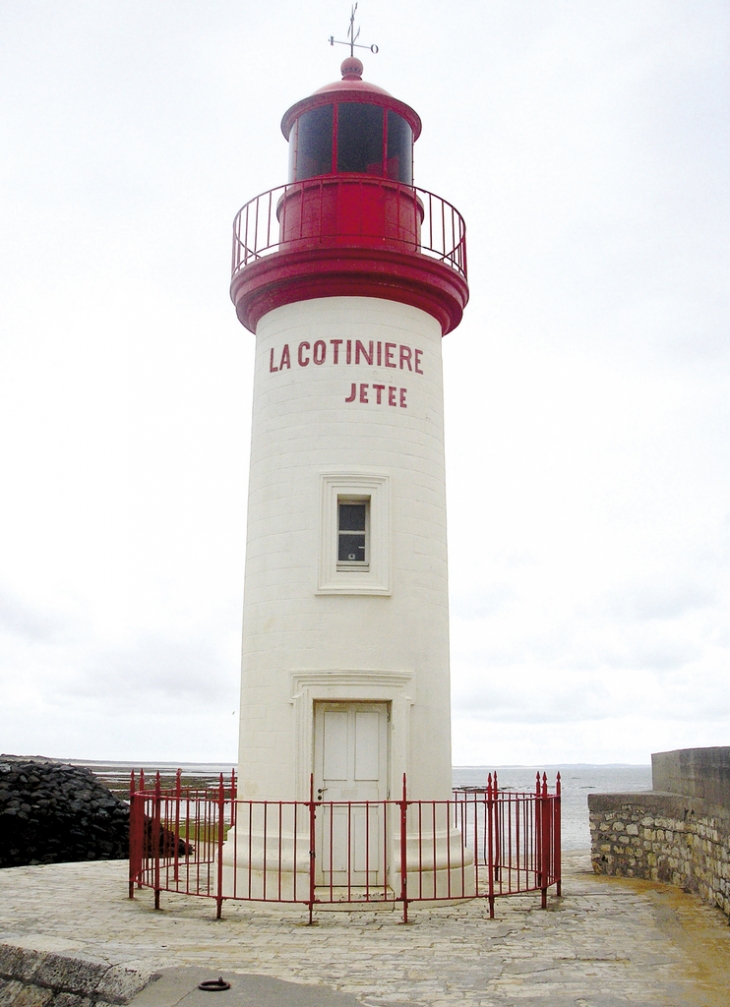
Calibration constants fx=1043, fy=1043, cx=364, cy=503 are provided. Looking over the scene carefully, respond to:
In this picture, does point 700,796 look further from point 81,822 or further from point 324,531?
point 81,822

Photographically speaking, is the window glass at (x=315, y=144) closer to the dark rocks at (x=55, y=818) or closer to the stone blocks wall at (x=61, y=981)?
the stone blocks wall at (x=61, y=981)

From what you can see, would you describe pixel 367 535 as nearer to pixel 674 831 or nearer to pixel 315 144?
pixel 315 144

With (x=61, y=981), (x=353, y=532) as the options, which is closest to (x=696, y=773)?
(x=353, y=532)

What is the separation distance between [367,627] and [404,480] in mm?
1799

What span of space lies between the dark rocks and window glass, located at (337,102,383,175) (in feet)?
34.1

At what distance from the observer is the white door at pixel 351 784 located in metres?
11.2

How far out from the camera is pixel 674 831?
12.8 m

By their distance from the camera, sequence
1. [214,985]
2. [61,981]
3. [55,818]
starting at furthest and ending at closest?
[55,818], [61,981], [214,985]

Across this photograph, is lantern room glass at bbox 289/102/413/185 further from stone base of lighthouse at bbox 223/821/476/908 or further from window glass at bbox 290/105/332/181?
stone base of lighthouse at bbox 223/821/476/908

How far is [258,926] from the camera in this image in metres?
9.70

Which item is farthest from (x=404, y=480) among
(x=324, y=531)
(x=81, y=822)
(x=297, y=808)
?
(x=81, y=822)

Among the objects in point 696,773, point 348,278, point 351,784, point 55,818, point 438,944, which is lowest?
point 438,944

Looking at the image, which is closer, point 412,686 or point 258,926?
point 258,926

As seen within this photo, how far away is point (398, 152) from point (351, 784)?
7.81 m
